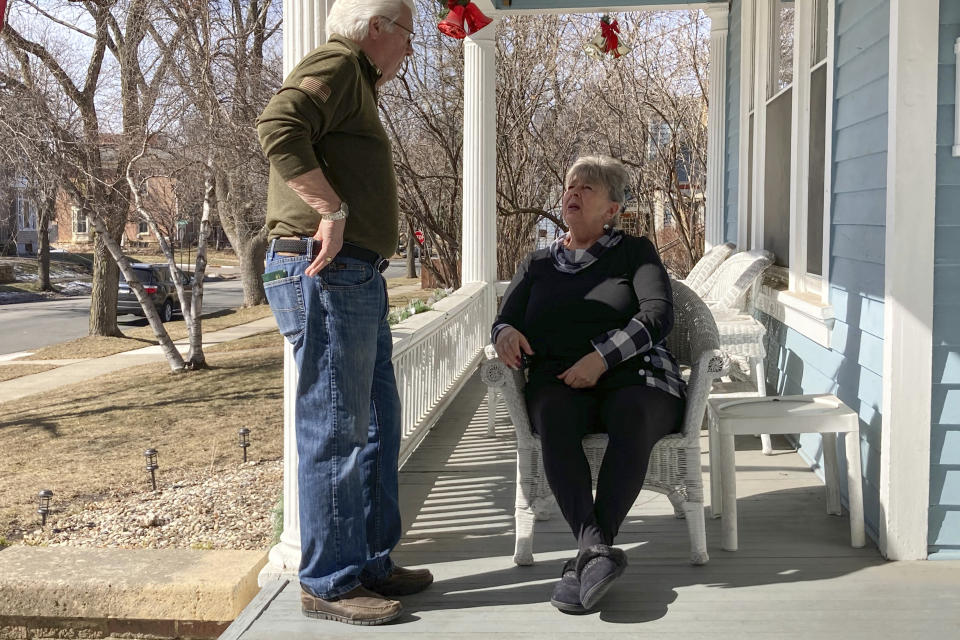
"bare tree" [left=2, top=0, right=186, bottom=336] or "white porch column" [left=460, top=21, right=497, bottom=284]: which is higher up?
"bare tree" [left=2, top=0, right=186, bottom=336]

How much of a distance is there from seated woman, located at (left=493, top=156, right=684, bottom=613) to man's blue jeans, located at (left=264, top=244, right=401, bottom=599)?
55 centimetres

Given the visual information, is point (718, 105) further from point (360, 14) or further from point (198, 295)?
point (198, 295)

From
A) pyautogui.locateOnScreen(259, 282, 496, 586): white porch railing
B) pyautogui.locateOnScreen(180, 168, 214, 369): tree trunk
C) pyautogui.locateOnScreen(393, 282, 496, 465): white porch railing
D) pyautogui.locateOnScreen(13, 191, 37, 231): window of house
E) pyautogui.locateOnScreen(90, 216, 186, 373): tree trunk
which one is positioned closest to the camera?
pyautogui.locateOnScreen(259, 282, 496, 586): white porch railing

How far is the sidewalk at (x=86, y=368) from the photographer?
13234 mm

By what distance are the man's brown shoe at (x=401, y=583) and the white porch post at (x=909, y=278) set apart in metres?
1.31

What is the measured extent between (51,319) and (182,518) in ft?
59.5

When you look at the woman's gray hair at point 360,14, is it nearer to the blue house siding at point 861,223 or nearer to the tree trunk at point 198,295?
the blue house siding at point 861,223

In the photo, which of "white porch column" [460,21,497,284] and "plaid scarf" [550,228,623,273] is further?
"white porch column" [460,21,497,284]

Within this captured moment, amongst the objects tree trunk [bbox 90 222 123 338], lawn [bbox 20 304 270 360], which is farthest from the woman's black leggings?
tree trunk [bbox 90 222 123 338]

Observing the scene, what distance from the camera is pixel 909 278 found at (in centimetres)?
270

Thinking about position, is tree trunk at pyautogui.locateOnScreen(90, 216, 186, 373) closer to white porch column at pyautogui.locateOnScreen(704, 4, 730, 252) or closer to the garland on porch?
the garland on porch

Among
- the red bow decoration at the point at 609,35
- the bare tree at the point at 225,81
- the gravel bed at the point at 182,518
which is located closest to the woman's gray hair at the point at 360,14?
the gravel bed at the point at 182,518

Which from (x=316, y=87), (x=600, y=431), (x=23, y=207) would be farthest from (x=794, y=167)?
(x=23, y=207)

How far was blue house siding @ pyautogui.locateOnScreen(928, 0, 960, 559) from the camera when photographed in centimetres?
265
